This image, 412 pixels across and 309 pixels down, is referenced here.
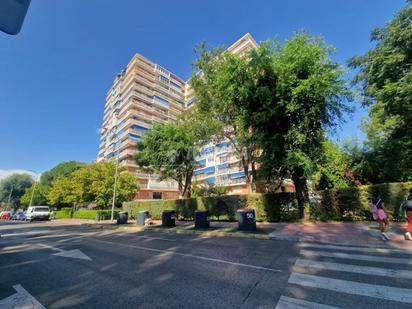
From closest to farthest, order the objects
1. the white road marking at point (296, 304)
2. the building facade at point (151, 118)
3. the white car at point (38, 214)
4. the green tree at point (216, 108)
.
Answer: the white road marking at point (296, 304), the green tree at point (216, 108), the white car at point (38, 214), the building facade at point (151, 118)

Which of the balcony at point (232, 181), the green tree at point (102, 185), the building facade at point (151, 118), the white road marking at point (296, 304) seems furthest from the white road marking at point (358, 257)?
the balcony at point (232, 181)

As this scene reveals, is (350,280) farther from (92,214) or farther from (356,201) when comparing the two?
(92,214)

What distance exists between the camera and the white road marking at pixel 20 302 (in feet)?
11.8

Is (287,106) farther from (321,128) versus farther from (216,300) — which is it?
(216,300)

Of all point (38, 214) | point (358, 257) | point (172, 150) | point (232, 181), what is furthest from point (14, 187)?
point (358, 257)

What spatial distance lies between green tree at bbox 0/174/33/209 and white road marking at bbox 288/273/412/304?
96.9 metres

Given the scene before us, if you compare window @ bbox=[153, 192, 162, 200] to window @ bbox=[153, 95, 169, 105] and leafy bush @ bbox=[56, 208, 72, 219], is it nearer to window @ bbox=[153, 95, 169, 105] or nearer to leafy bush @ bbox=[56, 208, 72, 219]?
leafy bush @ bbox=[56, 208, 72, 219]

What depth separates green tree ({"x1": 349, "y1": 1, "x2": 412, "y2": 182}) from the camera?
1187 centimetres

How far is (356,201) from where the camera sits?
42.2ft

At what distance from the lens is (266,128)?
14289 mm

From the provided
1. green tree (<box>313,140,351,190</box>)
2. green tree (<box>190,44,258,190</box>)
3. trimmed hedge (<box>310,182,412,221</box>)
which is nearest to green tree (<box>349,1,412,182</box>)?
green tree (<box>313,140,351,190</box>)

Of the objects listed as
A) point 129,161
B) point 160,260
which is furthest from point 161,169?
point 129,161

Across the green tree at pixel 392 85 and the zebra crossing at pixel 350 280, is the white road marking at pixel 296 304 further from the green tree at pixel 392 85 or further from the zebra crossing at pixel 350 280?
the green tree at pixel 392 85

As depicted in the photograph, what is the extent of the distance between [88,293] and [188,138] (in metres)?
19.7
